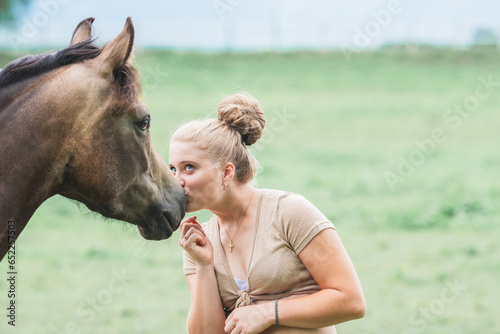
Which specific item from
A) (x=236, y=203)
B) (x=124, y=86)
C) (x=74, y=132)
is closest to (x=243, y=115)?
(x=236, y=203)

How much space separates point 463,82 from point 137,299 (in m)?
Result: 15.6

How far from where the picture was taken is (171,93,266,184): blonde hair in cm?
263

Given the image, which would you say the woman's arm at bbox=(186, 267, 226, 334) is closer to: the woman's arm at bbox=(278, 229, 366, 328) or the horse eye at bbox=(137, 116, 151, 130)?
the woman's arm at bbox=(278, 229, 366, 328)

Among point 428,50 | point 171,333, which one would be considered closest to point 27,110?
point 171,333

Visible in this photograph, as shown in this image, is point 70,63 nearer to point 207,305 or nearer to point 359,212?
point 207,305

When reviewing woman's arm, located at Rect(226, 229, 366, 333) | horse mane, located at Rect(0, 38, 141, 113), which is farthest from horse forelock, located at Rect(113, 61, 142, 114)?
woman's arm, located at Rect(226, 229, 366, 333)

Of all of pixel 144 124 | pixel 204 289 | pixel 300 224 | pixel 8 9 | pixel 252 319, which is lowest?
pixel 252 319

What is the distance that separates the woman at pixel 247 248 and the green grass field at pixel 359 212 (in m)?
0.36

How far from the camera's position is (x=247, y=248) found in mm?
2572

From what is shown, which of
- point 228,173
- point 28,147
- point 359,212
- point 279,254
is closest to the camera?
point 28,147

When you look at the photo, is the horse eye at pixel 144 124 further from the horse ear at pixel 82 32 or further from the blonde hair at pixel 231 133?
the horse ear at pixel 82 32

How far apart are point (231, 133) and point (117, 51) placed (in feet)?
2.04

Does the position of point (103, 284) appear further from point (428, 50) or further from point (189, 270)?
point (428, 50)

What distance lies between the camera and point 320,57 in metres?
23.4
